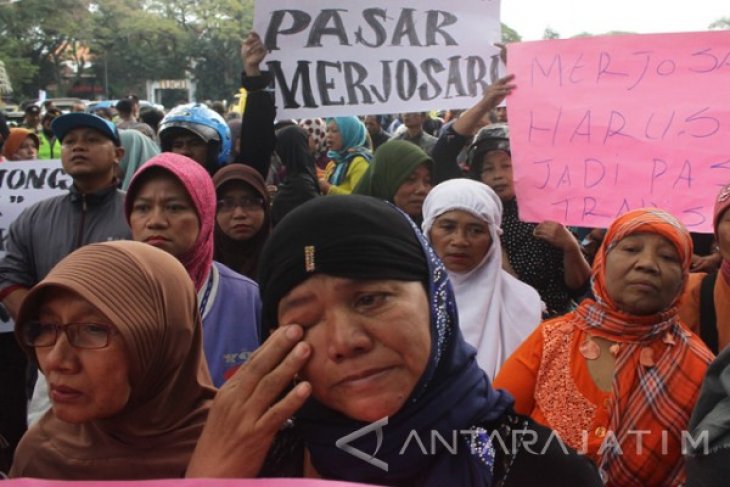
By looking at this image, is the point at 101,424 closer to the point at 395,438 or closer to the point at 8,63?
the point at 395,438

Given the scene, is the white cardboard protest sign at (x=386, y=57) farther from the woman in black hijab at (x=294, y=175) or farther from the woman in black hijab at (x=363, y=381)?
the woman in black hijab at (x=363, y=381)

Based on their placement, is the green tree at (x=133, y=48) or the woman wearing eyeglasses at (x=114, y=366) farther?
the green tree at (x=133, y=48)

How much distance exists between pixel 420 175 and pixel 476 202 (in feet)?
3.13

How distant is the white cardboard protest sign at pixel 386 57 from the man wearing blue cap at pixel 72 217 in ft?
2.84

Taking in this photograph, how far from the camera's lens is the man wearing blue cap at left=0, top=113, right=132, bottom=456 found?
10.6ft

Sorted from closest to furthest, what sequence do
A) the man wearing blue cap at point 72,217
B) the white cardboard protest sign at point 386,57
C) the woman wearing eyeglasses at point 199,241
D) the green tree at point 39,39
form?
1. the woman wearing eyeglasses at point 199,241
2. the man wearing blue cap at point 72,217
3. the white cardboard protest sign at point 386,57
4. the green tree at point 39,39

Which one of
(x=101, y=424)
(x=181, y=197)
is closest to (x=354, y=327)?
(x=101, y=424)

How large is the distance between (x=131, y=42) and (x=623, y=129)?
55.9 m

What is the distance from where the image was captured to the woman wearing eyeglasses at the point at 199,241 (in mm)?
2520

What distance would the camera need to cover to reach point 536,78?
3641mm

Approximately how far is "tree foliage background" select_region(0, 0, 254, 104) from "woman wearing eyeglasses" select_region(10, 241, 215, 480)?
50.8m

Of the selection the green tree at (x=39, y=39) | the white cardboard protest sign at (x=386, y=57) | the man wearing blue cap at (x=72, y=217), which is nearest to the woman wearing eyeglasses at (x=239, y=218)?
the man wearing blue cap at (x=72, y=217)

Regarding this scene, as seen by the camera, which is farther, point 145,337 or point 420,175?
point 420,175

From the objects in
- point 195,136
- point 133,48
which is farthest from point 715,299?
point 133,48
